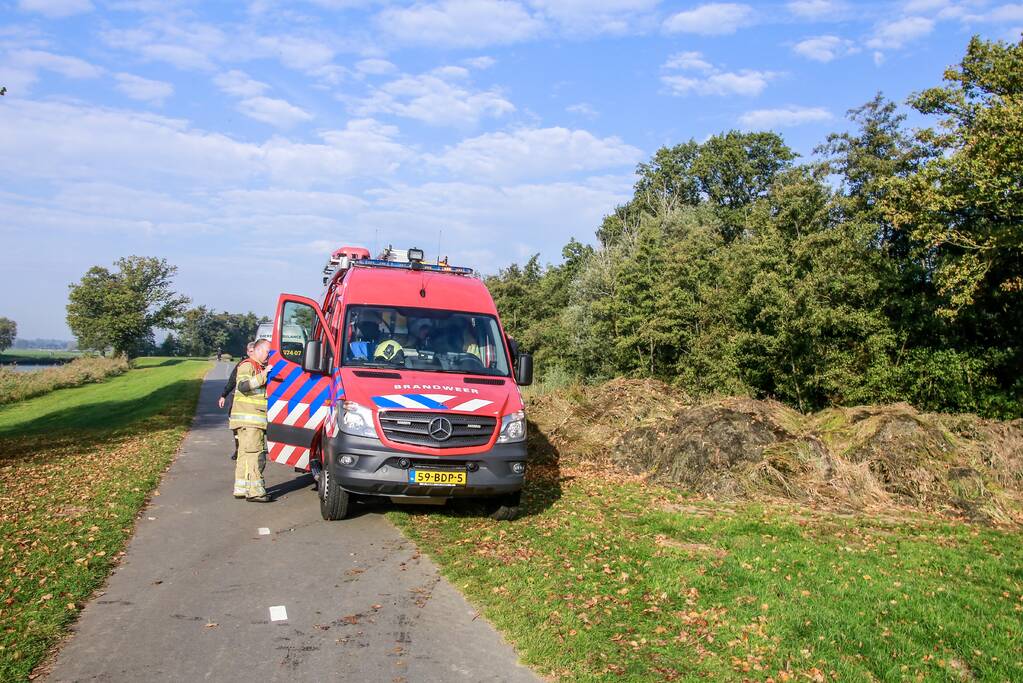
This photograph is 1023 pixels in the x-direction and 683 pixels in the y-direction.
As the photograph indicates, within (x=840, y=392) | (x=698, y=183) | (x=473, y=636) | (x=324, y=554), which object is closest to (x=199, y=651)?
(x=473, y=636)

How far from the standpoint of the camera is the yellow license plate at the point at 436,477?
8.52m

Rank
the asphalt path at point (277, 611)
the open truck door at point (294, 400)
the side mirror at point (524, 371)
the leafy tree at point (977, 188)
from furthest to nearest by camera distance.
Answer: the leafy tree at point (977, 188) < the open truck door at point (294, 400) < the side mirror at point (524, 371) < the asphalt path at point (277, 611)

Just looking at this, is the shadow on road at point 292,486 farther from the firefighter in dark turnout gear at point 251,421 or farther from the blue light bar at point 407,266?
the blue light bar at point 407,266

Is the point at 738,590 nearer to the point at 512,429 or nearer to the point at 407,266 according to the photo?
the point at 512,429

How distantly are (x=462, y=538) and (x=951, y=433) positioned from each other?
8.23 metres

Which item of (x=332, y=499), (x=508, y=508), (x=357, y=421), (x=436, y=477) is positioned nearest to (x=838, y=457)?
(x=508, y=508)

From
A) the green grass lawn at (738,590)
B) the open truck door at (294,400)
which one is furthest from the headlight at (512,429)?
the open truck door at (294,400)

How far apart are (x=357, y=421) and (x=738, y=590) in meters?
4.32

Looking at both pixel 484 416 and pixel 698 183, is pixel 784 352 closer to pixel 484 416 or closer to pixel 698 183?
pixel 484 416

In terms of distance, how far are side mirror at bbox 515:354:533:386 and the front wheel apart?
2543mm

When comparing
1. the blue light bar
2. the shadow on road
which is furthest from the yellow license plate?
the blue light bar

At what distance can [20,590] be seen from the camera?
634cm

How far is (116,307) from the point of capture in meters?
64.2

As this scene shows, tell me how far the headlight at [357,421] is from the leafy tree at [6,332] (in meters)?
Result: 184
